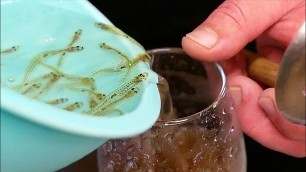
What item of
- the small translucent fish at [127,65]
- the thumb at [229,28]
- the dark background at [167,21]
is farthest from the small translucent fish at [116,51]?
the dark background at [167,21]

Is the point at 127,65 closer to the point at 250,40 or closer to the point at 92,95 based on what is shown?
the point at 92,95

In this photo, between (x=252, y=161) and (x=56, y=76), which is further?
(x=252, y=161)

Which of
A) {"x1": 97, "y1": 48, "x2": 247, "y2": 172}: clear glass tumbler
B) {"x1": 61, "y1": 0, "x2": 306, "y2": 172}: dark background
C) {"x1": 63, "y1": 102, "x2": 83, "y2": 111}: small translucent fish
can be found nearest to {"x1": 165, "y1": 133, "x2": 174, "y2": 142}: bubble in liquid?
{"x1": 97, "y1": 48, "x2": 247, "y2": 172}: clear glass tumbler

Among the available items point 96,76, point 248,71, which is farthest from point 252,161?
point 96,76

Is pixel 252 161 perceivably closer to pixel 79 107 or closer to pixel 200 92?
pixel 200 92

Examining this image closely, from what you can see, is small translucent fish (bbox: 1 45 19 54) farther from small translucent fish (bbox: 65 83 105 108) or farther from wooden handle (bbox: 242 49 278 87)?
wooden handle (bbox: 242 49 278 87)

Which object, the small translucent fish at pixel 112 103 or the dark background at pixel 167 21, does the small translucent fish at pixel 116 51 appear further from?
the dark background at pixel 167 21

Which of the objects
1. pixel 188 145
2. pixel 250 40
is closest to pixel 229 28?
pixel 250 40
